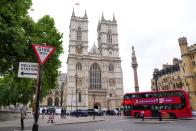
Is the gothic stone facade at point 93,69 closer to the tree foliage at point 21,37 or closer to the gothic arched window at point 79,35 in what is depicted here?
the gothic arched window at point 79,35

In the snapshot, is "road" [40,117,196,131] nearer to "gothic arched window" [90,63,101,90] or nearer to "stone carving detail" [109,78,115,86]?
"gothic arched window" [90,63,101,90]

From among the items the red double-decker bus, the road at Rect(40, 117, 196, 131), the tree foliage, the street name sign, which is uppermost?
the tree foliage

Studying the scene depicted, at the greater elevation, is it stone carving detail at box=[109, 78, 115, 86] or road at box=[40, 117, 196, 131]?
stone carving detail at box=[109, 78, 115, 86]

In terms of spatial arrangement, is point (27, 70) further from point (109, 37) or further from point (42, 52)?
point (109, 37)

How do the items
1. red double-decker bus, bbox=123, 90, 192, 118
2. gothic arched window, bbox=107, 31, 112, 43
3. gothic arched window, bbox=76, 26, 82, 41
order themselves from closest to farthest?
1. red double-decker bus, bbox=123, 90, 192, 118
2. gothic arched window, bbox=76, 26, 82, 41
3. gothic arched window, bbox=107, 31, 112, 43

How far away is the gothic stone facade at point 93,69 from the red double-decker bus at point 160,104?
4375cm

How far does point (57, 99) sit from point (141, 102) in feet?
278

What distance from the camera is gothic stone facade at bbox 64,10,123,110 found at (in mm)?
81562

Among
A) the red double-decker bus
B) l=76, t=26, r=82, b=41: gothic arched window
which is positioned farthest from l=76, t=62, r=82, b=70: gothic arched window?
the red double-decker bus

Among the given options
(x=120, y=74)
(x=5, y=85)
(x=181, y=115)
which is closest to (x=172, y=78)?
(x=120, y=74)

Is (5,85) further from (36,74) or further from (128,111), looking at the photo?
(36,74)

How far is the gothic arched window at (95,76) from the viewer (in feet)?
280

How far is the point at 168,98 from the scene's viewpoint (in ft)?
107

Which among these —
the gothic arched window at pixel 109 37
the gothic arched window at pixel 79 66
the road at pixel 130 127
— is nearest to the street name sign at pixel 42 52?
the road at pixel 130 127
